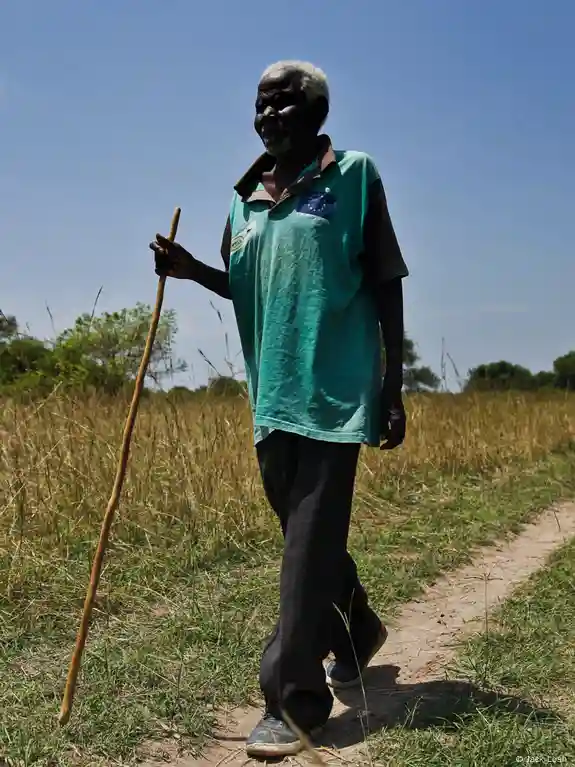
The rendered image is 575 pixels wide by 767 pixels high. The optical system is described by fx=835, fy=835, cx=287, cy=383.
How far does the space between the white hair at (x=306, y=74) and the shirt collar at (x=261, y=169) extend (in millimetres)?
121

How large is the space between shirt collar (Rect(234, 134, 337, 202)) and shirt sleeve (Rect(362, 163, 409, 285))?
5.5 inches

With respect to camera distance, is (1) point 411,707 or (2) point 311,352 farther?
(1) point 411,707

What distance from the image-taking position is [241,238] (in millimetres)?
2430

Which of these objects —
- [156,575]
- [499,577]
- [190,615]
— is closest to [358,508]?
[499,577]

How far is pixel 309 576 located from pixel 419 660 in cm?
98

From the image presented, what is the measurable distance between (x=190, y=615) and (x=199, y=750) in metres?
0.96

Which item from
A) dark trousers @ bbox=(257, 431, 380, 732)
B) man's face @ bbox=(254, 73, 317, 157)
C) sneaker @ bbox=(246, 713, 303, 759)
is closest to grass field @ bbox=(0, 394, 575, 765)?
sneaker @ bbox=(246, 713, 303, 759)

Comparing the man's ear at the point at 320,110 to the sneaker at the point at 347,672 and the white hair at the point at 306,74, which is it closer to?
the white hair at the point at 306,74

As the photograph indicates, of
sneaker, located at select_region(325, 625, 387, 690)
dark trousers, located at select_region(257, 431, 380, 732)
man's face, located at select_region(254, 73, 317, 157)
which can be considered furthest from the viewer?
sneaker, located at select_region(325, 625, 387, 690)

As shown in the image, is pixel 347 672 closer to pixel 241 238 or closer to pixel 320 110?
pixel 241 238

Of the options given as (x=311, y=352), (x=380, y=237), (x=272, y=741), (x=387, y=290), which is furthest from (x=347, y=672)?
(x=380, y=237)

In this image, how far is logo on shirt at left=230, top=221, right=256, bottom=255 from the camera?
2.39 metres

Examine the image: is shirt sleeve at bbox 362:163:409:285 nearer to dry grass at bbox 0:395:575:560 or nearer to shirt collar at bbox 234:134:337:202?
shirt collar at bbox 234:134:337:202

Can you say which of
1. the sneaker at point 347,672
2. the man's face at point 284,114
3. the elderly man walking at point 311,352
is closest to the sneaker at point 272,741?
the elderly man walking at point 311,352
